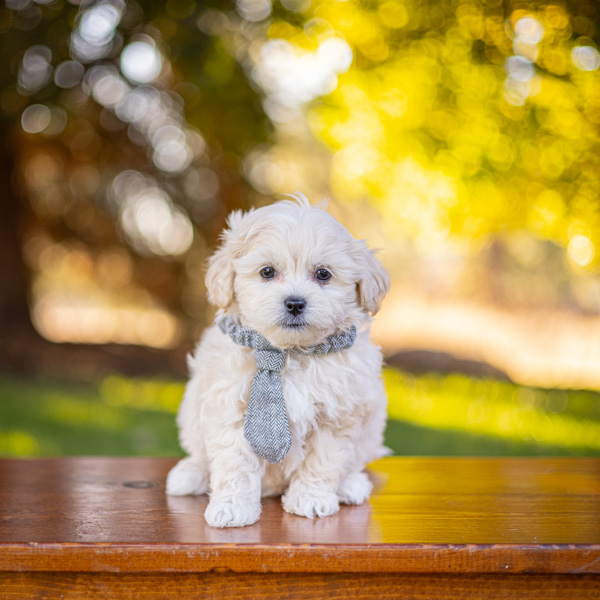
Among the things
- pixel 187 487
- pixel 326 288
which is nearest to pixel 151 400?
pixel 187 487

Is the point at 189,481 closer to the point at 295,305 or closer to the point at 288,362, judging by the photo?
the point at 288,362

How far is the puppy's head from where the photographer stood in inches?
92.2

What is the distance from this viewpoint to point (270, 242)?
2408 millimetres

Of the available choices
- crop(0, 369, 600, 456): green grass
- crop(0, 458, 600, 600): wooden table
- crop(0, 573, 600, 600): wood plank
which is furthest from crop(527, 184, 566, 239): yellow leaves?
crop(0, 573, 600, 600): wood plank

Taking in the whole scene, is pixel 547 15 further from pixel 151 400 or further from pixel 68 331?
pixel 68 331

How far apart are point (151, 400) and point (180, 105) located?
4.05 m

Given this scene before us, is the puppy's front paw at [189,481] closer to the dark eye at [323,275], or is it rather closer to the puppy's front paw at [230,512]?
the puppy's front paw at [230,512]

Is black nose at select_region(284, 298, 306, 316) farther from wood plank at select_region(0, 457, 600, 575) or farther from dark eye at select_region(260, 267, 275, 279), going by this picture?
wood plank at select_region(0, 457, 600, 575)

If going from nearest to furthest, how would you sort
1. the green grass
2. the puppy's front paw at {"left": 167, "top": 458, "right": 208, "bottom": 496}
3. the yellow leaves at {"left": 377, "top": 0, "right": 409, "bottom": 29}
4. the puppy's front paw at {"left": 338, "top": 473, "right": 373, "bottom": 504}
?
the puppy's front paw at {"left": 338, "top": 473, "right": 373, "bottom": 504}, the puppy's front paw at {"left": 167, "top": 458, "right": 208, "bottom": 496}, the green grass, the yellow leaves at {"left": 377, "top": 0, "right": 409, "bottom": 29}

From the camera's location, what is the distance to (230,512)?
239 centimetres

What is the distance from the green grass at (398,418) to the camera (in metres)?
5.82

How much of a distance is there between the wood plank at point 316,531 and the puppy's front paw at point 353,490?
0.05 meters

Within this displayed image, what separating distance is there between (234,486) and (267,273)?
787 millimetres

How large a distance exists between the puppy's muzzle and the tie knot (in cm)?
22
